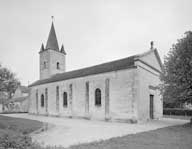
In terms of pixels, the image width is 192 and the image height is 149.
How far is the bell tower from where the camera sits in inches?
1335

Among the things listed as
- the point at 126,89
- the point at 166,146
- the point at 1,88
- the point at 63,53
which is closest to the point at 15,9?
the point at 1,88

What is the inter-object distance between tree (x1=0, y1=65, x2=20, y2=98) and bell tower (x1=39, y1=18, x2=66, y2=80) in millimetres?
19182

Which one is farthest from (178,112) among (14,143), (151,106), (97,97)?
(14,143)

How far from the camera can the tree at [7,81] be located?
1380 centimetres

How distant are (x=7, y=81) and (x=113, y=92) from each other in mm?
9913

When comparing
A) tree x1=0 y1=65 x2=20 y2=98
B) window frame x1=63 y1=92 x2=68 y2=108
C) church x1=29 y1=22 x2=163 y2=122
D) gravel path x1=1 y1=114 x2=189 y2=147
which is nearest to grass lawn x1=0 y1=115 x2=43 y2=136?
gravel path x1=1 y1=114 x2=189 y2=147

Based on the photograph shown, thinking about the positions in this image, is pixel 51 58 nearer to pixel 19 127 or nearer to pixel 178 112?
pixel 19 127

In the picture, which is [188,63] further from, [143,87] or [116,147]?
[116,147]

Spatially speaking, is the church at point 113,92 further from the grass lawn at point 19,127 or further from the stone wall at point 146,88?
the grass lawn at point 19,127

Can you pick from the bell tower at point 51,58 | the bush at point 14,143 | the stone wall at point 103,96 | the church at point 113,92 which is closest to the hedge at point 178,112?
the church at point 113,92

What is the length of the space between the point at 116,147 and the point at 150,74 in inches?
548

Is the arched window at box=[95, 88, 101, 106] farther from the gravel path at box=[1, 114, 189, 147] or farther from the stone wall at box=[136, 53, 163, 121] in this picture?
the gravel path at box=[1, 114, 189, 147]

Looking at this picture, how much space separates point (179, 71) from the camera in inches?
492

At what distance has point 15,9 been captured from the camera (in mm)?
12609
